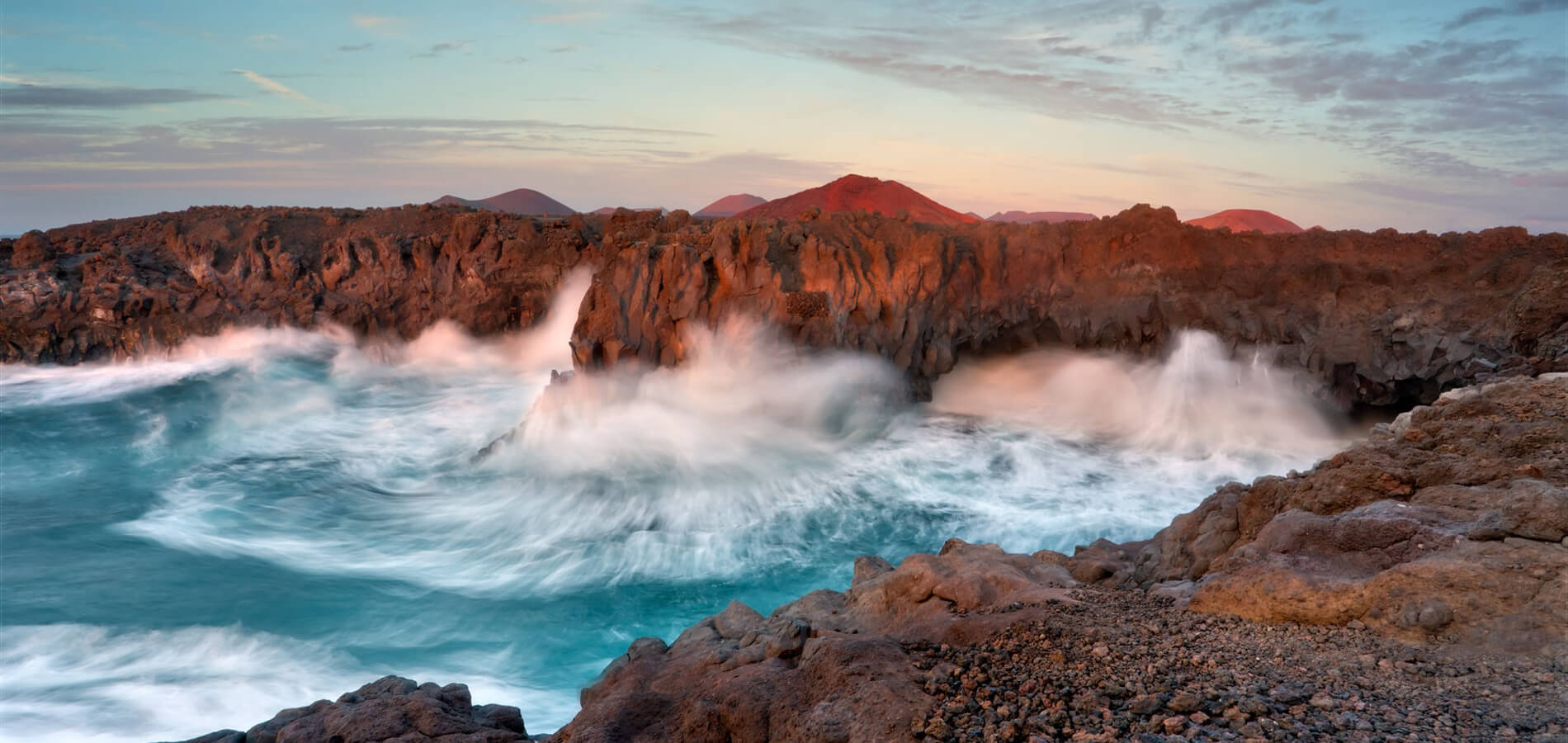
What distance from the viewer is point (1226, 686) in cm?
360

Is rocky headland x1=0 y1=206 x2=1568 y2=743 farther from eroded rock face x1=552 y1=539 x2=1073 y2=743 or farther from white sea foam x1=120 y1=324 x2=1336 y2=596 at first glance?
white sea foam x1=120 y1=324 x2=1336 y2=596

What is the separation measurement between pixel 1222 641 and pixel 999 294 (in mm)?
13801

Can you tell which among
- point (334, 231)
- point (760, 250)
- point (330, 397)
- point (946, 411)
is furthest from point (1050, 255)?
point (334, 231)

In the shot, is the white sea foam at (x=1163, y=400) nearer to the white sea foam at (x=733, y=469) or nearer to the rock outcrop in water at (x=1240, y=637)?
the white sea foam at (x=733, y=469)

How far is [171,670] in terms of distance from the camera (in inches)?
340

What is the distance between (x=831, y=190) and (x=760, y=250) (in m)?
9.14

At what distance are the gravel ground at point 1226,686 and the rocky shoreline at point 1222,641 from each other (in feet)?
0.04

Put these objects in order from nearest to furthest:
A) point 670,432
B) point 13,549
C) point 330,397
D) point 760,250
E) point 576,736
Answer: point 576,736 < point 13,549 < point 670,432 < point 760,250 < point 330,397

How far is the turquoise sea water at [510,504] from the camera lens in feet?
30.3

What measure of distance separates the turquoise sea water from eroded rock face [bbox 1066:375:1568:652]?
5653 mm

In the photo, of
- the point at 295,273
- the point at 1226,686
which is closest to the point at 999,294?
the point at 1226,686

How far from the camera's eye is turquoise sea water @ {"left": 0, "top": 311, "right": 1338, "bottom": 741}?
30.3 ft

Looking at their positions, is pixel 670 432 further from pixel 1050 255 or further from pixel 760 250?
pixel 1050 255

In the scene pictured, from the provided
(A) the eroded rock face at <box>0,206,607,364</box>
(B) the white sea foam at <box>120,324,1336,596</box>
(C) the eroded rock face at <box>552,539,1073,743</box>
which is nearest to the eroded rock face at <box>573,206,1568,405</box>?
(B) the white sea foam at <box>120,324,1336,596</box>
